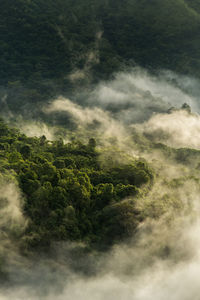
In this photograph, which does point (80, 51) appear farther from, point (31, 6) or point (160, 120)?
point (160, 120)

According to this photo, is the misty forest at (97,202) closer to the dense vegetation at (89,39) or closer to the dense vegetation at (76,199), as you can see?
the dense vegetation at (76,199)

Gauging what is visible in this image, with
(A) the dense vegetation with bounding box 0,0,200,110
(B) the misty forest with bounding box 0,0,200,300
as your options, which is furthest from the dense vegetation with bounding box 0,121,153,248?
(A) the dense vegetation with bounding box 0,0,200,110

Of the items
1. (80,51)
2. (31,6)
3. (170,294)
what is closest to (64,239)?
(170,294)

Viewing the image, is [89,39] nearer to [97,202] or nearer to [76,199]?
[97,202]

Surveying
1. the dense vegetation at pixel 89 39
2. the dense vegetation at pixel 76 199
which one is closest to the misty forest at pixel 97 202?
the dense vegetation at pixel 76 199

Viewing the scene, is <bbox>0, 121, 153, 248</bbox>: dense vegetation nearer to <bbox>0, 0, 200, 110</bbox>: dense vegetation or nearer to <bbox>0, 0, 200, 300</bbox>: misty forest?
<bbox>0, 0, 200, 300</bbox>: misty forest
